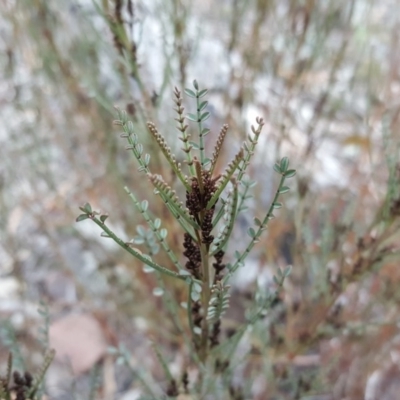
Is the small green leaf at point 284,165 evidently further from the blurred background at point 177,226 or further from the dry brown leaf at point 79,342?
the dry brown leaf at point 79,342

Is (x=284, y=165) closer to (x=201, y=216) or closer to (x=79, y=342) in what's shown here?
(x=201, y=216)

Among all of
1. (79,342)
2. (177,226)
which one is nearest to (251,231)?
(177,226)

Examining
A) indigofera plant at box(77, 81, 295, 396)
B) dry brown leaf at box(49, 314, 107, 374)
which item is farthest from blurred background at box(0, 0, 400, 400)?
indigofera plant at box(77, 81, 295, 396)

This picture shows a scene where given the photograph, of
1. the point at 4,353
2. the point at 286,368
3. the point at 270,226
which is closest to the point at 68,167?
the point at 4,353

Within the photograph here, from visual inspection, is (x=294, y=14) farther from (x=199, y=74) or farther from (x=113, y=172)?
(x=199, y=74)

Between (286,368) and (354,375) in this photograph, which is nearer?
(286,368)

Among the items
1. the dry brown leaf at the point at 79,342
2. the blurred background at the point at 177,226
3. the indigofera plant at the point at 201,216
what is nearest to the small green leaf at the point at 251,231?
the indigofera plant at the point at 201,216
